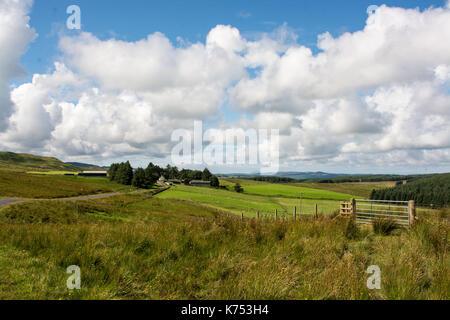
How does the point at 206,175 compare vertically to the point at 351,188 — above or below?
above

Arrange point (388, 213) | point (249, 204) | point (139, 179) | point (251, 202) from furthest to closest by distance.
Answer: point (139, 179), point (251, 202), point (249, 204), point (388, 213)

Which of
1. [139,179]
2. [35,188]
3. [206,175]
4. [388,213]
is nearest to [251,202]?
[139,179]

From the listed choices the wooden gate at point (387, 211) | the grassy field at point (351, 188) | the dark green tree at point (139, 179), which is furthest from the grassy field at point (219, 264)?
the grassy field at point (351, 188)

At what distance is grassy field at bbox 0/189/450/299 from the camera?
159 inches

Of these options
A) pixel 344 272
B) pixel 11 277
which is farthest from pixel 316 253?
pixel 11 277

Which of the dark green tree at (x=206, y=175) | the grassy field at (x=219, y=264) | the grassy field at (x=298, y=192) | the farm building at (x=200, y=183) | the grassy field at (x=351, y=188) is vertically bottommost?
the grassy field at (x=351, y=188)

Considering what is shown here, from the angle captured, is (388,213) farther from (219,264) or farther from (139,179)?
(139,179)

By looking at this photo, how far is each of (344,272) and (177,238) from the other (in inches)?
145

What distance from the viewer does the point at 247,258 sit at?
5.45m

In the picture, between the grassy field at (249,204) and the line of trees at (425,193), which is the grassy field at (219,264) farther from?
the line of trees at (425,193)

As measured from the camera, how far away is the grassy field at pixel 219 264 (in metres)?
4.05

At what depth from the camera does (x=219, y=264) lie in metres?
5.06

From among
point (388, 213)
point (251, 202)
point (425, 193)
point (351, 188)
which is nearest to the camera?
point (388, 213)
